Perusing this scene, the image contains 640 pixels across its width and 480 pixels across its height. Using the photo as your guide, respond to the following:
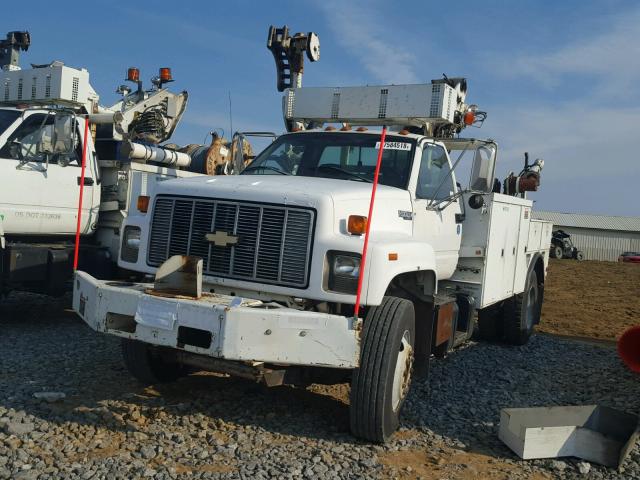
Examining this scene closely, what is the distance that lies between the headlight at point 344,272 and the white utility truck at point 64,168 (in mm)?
3012

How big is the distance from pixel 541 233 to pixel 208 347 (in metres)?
6.43

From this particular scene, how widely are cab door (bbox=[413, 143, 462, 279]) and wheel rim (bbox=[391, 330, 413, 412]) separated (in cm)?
101

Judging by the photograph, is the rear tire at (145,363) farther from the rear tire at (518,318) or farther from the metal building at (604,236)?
the metal building at (604,236)

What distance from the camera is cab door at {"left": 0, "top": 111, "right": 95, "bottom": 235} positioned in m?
7.23

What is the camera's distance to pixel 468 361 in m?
7.36

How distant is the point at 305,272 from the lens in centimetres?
435

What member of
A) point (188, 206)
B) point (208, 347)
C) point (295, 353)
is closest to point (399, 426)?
point (295, 353)

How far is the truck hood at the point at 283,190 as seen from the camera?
4.49m

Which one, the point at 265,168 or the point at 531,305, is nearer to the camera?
the point at 265,168

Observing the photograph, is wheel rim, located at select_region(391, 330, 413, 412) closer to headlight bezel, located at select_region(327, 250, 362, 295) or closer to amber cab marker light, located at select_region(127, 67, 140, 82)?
headlight bezel, located at select_region(327, 250, 362, 295)

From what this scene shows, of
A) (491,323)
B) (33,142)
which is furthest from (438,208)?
(33,142)

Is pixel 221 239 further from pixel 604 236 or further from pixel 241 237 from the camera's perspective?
pixel 604 236

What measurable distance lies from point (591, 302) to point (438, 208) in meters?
10.8

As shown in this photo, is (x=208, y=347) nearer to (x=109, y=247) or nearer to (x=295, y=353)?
(x=295, y=353)
